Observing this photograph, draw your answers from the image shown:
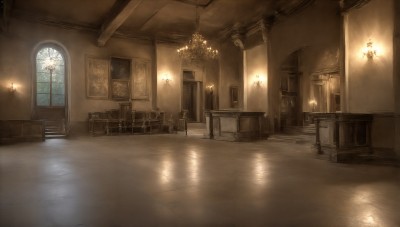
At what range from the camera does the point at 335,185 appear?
3.82m

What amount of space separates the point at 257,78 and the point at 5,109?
9917mm

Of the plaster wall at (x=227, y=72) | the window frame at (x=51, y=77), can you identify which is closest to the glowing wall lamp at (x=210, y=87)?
the plaster wall at (x=227, y=72)

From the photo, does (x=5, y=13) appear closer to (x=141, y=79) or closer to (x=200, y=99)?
(x=141, y=79)

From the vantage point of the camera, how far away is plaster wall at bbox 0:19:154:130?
35.8ft

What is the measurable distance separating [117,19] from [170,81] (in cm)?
463

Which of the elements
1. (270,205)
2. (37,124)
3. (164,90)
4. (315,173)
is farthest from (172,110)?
(270,205)

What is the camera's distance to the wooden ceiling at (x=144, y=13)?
10.3 meters

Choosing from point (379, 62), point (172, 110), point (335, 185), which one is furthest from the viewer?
point (172, 110)

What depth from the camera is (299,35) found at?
1052 centimetres

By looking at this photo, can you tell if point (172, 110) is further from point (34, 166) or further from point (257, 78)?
point (34, 166)

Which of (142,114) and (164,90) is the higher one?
(164,90)

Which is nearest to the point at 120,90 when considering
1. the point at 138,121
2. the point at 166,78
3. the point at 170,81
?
the point at 138,121

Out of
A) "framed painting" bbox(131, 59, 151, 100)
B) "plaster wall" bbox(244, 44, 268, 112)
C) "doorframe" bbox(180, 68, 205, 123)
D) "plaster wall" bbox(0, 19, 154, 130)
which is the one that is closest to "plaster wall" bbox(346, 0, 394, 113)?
"plaster wall" bbox(244, 44, 268, 112)

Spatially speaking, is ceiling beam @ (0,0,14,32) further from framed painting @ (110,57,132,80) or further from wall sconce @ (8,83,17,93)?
framed painting @ (110,57,132,80)
